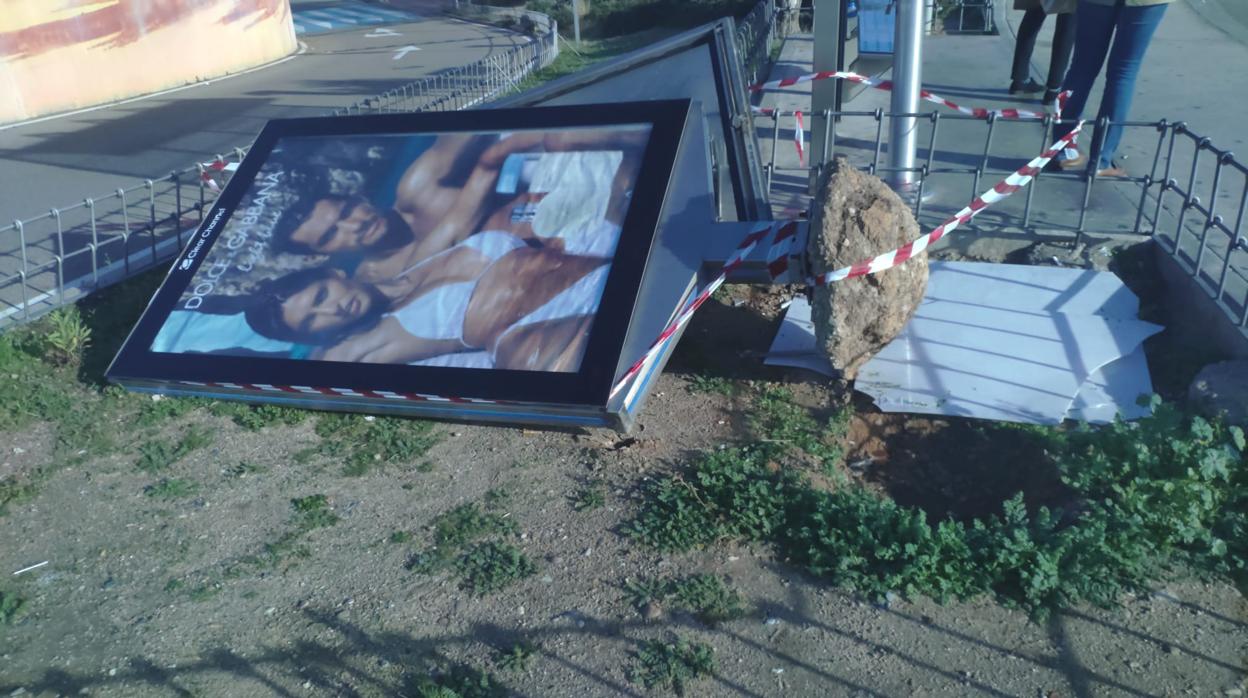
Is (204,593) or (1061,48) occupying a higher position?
(1061,48)

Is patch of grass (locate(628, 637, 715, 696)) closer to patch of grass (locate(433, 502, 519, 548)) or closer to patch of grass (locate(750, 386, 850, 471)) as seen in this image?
patch of grass (locate(433, 502, 519, 548))

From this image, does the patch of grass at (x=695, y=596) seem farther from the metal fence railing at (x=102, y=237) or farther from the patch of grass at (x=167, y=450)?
the metal fence railing at (x=102, y=237)

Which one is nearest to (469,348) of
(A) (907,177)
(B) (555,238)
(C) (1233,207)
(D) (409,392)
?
(D) (409,392)

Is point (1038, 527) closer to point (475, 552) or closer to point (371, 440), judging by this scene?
point (475, 552)

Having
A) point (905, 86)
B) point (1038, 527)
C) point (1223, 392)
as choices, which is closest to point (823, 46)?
point (905, 86)

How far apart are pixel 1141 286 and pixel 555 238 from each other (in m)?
3.87

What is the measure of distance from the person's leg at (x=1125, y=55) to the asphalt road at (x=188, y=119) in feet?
33.6

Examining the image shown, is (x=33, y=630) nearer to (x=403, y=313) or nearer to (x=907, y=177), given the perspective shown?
(x=403, y=313)

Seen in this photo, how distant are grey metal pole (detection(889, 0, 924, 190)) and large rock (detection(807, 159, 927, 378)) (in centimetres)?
206

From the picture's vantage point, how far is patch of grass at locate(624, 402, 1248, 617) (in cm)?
416

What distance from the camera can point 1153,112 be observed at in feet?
32.6

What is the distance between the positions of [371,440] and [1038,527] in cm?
347

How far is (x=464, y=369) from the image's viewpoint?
211 inches

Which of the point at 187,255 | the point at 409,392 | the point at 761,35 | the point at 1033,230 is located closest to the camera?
the point at 409,392
